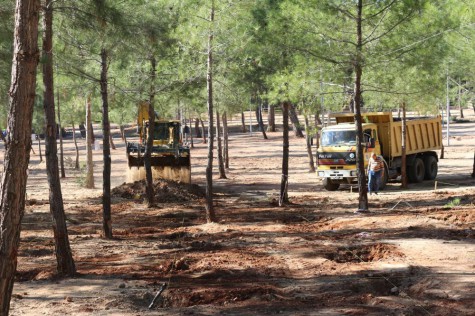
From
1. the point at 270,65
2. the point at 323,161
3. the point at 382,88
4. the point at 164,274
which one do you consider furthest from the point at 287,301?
the point at 323,161

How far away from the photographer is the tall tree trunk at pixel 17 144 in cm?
734

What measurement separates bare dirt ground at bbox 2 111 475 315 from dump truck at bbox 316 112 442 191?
990 millimetres

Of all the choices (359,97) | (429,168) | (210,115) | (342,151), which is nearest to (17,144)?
(210,115)

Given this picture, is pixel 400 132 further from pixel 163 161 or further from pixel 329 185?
pixel 163 161

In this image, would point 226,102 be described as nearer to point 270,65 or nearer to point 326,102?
point 270,65

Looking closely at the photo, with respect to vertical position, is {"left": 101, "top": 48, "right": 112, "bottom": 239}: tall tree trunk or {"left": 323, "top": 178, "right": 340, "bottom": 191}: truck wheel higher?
{"left": 101, "top": 48, "right": 112, "bottom": 239}: tall tree trunk

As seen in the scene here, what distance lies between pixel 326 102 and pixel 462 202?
5.00 meters

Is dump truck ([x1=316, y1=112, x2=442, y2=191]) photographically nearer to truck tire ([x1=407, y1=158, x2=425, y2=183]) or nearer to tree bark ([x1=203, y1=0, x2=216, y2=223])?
truck tire ([x1=407, y1=158, x2=425, y2=183])

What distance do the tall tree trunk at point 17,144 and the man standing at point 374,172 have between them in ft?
65.3

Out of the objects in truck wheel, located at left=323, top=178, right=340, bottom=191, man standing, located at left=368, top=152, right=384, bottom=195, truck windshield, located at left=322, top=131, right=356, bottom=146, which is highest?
truck windshield, located at left=322, top=131, right=356, bottom=146

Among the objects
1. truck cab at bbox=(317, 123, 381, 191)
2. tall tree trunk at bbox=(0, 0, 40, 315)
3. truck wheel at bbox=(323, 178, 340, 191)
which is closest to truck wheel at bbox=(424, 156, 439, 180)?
truck cab at bbox=(317, 123, 381, 191)

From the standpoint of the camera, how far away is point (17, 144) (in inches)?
292

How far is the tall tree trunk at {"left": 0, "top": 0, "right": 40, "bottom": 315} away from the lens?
289 inches

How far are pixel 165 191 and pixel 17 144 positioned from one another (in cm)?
2045
